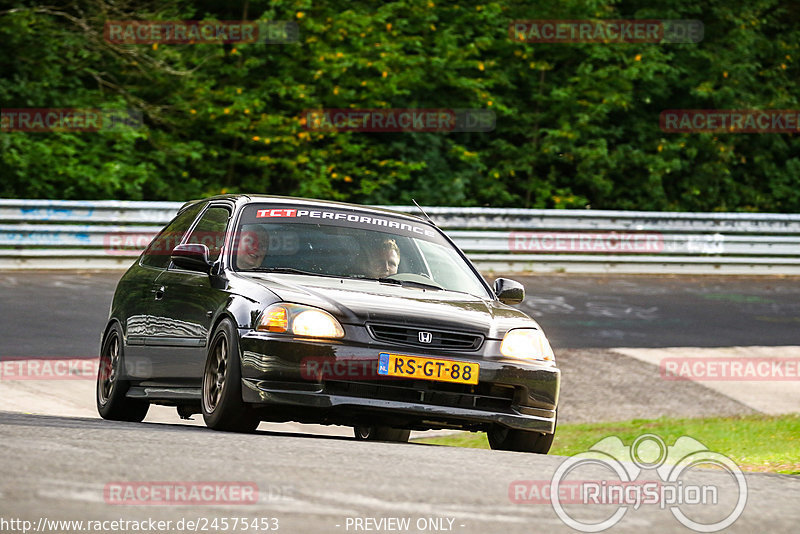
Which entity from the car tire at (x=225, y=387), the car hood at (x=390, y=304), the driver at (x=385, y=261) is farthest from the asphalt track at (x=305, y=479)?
the driver at (x=385, y=261)

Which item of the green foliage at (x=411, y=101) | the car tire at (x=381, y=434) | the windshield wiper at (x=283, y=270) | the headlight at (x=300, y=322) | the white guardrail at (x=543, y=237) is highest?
the green foliage at (x=411, y=101)

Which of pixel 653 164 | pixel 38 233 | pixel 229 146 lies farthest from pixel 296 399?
pixel 653 164

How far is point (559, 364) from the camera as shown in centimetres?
1440

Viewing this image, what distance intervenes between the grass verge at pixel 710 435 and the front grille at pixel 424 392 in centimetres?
261

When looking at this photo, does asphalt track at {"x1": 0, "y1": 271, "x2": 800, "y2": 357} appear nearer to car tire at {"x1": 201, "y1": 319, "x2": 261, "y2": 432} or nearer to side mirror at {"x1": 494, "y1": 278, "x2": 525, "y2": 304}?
car tire at {"x1": 201, "y1": 319, "x2": 261, "y2": 432}

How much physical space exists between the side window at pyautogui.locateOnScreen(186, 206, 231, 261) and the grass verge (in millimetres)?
3042

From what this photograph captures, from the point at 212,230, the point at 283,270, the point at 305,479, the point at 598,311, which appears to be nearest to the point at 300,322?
the point at 283,270

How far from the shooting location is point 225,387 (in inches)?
297

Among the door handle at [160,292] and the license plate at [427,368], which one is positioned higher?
the door handle at [160,292]

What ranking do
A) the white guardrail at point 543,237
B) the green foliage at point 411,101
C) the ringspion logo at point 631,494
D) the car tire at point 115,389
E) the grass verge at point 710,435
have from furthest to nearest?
the green foliage at point 411,101
the white guardrail at point 543,237
the grass verge at point 710,435
the car tire at point 115,389
the ringspion logo at point 631,494

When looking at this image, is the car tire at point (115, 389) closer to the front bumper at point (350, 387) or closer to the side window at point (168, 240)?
the side window at point (168, 240)

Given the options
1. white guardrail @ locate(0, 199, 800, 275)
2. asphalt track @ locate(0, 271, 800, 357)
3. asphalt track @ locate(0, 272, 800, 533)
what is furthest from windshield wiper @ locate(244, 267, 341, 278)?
white guardrail @ locate(0, 199, 800, 275)

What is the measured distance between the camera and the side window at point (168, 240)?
9.59m

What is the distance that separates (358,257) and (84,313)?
8.22 meters
